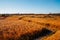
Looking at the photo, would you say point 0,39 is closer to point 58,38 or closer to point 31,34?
A: point 31,34

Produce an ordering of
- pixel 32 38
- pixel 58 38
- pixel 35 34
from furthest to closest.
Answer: pixel 35 34 < pixel 32 38 < pixel 58 38

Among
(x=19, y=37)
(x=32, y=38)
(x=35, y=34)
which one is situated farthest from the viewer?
(x=35, y=34)

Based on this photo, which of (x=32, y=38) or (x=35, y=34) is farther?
(x=35, y=34)

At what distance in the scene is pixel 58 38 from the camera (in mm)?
19891

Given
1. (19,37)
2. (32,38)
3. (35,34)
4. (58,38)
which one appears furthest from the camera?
(35,34)

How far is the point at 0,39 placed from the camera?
20078 millimetres

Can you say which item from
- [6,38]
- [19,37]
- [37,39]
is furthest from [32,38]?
[6,38]

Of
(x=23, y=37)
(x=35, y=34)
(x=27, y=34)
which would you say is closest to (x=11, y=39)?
(x=23, y=37)

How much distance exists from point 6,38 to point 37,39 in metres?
5.60

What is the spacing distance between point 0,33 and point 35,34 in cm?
630

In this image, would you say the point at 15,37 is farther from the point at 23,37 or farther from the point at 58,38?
the point at 58,38

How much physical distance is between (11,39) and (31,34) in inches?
191

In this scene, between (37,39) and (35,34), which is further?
(35,34)

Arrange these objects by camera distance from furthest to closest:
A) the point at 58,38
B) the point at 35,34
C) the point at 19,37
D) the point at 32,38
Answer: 1. the point at 35,34
2. the point at 32,38
3. the point at 19,37
4. the point at 58,38
